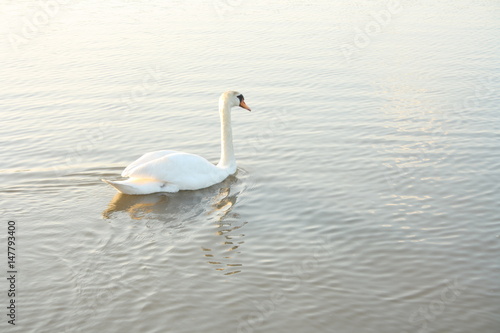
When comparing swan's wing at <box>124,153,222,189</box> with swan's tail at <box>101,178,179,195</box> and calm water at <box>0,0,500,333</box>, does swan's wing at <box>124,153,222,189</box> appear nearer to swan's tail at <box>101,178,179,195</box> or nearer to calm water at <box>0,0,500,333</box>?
swan's tail at <box>101,178,179,195</box>

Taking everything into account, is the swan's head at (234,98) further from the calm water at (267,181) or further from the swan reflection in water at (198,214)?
the swan reflection in water at (198,214)

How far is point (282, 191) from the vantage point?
9312 millimetres

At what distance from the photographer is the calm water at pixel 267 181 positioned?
Answer: 641 centimetres

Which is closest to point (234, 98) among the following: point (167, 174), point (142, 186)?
point (167, 174)

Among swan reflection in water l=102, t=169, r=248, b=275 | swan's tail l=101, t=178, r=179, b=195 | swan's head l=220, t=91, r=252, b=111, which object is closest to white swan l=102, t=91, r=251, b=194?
swan's tail l=101, t=178, r=179, b=195

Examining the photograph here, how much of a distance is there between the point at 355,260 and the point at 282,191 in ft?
7.53

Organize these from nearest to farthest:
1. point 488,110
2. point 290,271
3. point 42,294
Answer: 1. point 42,294
2. point 290,271
3. point 488,110

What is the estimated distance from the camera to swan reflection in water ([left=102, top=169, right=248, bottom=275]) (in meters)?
7.66

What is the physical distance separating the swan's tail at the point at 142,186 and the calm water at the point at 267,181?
5.0 inches

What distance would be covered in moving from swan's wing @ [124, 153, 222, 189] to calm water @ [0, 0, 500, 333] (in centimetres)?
20

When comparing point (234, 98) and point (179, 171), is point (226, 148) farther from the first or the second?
point (179, 171)

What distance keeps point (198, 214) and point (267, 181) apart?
1.39 metres

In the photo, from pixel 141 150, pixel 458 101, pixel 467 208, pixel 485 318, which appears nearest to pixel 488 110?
pixel 458 101

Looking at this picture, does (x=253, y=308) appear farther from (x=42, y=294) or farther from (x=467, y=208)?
(x=467, y=208)
